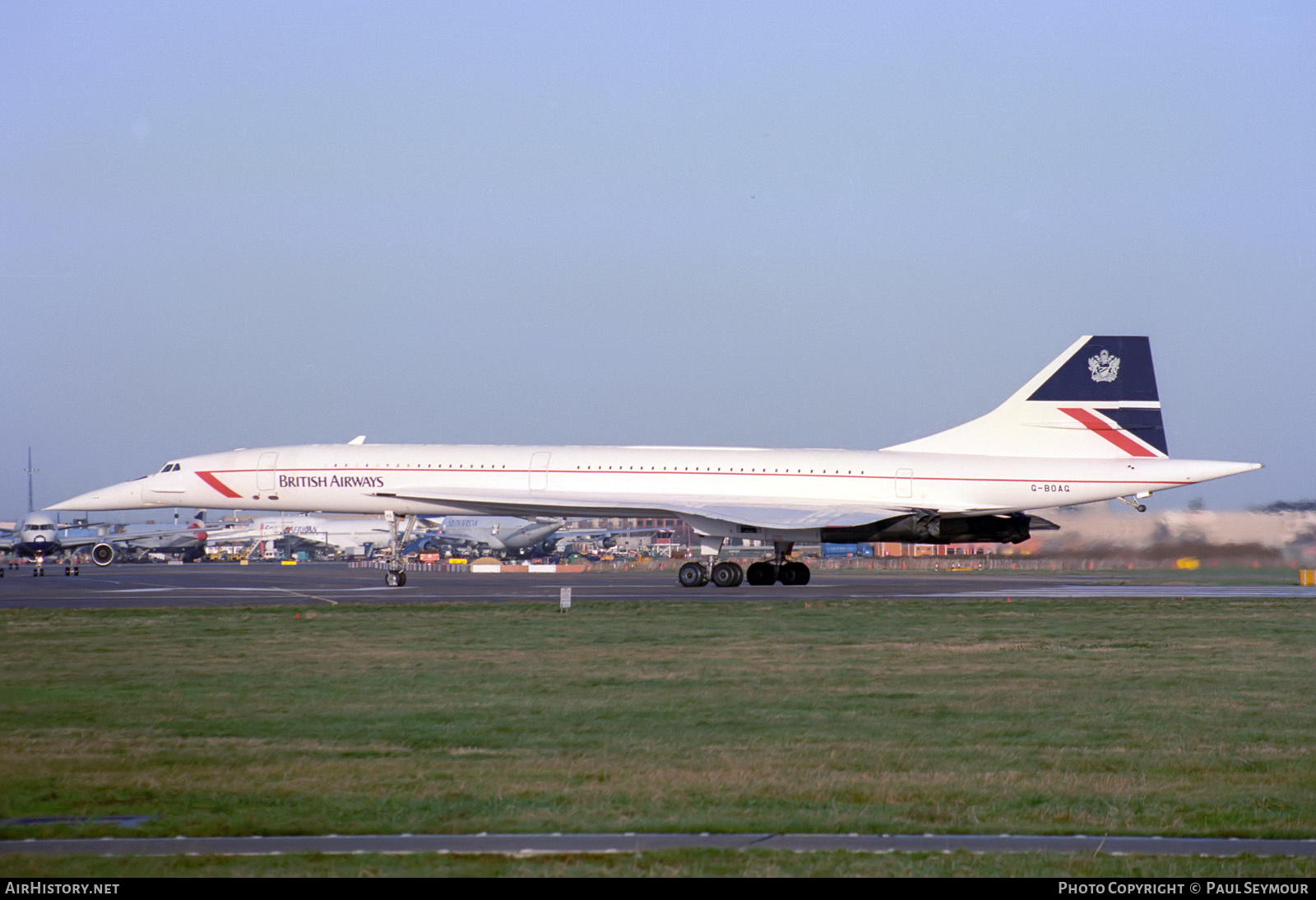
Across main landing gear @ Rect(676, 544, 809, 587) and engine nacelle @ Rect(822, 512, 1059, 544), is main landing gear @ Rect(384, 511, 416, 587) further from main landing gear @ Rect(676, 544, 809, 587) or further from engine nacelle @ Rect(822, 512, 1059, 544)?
engine nacelle @ Rect(822, 512, 1059, 544)

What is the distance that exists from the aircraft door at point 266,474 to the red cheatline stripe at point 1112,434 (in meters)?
20.9

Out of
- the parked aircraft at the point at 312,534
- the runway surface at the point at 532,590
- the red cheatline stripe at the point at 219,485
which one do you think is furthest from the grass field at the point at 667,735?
the parked aircraft at the point at 312,534

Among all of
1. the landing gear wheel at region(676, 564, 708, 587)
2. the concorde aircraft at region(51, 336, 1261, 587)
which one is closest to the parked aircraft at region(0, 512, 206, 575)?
the concorde aircraft at region(51, 336, 1261, 587)

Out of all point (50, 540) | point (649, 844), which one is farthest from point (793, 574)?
point (50, 540)

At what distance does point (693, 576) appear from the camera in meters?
31.7

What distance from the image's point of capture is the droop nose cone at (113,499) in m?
37.5

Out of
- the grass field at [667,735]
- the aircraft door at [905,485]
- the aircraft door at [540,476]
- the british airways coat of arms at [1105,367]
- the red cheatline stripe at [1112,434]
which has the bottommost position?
the grass field at [667,735]

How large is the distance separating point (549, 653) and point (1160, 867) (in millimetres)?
10329

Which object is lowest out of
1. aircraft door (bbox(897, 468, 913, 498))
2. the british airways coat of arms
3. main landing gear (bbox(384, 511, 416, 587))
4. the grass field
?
the grass field

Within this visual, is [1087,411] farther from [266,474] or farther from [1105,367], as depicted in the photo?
[266,474]

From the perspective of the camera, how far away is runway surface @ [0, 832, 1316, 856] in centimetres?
611

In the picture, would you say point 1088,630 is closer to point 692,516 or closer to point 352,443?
point 692,516

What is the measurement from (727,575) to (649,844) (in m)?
25.5

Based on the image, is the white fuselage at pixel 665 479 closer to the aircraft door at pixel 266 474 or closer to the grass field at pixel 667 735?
the aircraft door at pixel 266 474
